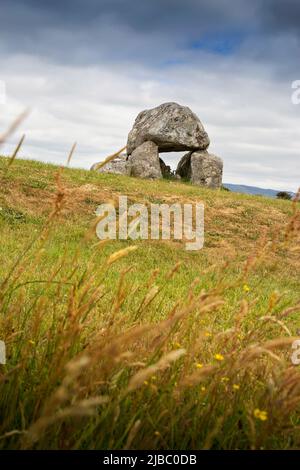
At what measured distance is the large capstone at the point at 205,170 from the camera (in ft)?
85.4

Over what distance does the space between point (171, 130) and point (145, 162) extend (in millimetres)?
2507

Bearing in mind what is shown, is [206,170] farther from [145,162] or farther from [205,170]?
[145,162]

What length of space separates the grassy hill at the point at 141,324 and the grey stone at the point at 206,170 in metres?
4.96

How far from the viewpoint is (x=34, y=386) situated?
107 inches

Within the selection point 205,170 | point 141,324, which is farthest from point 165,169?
point 141,324

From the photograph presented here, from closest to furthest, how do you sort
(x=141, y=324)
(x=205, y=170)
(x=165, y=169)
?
(x=141, y=324)
(x=205, y=170)
(x=165, y=169)

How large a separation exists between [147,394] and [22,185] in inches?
527

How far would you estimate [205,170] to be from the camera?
26172mm

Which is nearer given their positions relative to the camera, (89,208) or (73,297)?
(73,297)

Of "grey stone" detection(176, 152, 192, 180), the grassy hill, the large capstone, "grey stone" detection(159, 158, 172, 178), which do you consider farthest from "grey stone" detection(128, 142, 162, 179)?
the grassy hill

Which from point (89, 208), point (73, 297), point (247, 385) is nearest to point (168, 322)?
point (73, 297)
